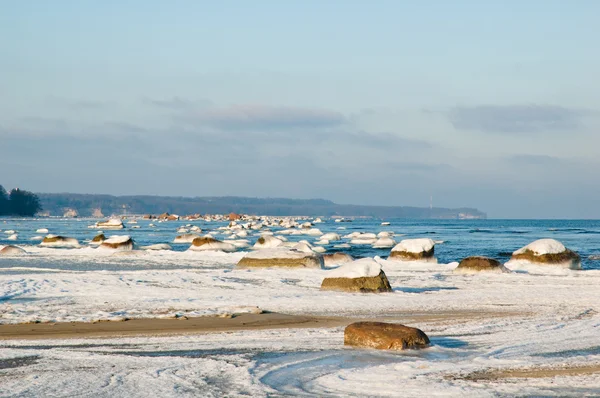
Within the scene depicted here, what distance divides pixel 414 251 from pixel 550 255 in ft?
19.6

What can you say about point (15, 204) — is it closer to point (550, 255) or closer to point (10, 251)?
point (10, 251)

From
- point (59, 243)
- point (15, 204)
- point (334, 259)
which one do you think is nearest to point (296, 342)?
point (334, 259)

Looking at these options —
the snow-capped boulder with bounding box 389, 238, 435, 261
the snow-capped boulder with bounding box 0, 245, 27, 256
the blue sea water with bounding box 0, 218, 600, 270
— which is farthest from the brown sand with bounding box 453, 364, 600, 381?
the snow-capped boulder with bounding box 0, 245, 27, 256

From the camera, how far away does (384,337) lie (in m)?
10.9

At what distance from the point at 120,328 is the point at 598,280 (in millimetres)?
17748

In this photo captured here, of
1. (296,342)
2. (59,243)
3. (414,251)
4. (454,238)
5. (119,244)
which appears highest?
(414,251)

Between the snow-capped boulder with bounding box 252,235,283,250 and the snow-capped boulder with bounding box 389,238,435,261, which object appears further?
the snow-capped boulder with bounding box 252,235,283,250

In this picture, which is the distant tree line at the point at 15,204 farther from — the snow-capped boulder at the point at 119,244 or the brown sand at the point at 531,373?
the brown sand at the point at 531,373

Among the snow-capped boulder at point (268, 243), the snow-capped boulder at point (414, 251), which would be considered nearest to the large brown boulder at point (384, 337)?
the snow-capped boulder at point (414, 251)

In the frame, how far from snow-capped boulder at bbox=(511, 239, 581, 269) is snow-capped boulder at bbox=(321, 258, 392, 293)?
1290 cm

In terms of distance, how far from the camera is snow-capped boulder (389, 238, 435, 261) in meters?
34.1

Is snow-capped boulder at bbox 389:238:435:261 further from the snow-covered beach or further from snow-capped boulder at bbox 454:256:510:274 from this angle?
the snow-covered beach

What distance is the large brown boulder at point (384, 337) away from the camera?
10789mm

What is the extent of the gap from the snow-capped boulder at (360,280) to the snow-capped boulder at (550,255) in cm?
1290
